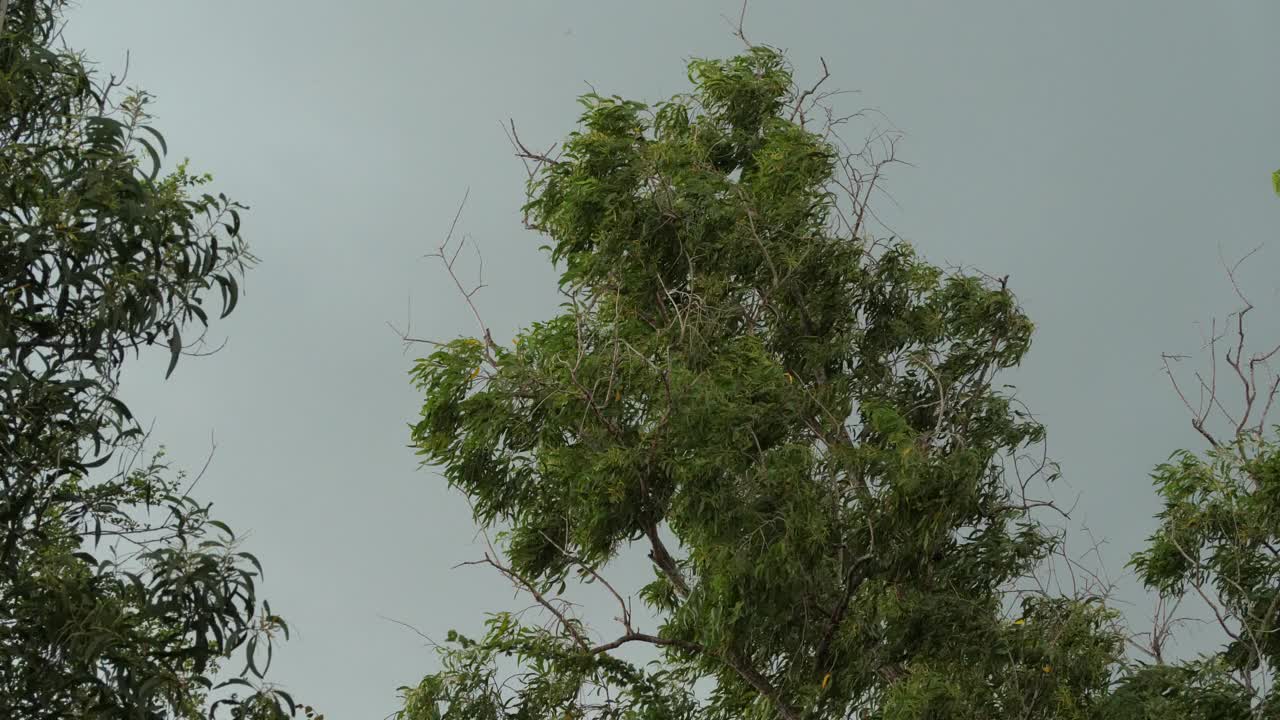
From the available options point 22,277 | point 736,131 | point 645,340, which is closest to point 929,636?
point 645,340

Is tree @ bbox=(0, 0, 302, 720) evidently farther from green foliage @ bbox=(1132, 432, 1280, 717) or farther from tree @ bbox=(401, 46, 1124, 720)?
green foliage @ bbox=(1132, 432, 1280, 717)

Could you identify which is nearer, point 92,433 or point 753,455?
point 92,433

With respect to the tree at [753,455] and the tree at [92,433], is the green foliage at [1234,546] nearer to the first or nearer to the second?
the tree at [753,455]

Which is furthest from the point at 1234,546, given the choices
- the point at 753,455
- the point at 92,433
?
the point at 92,433

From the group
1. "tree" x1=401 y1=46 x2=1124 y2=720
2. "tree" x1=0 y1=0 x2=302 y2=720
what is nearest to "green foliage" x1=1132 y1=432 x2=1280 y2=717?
"tree" x1=401 y1=46 x2=1124 y2=720

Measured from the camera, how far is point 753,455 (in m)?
6.77

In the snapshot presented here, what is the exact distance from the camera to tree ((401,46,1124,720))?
6680mm

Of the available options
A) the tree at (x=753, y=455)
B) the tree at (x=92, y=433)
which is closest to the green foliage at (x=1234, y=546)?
the tree at (x=753, y=455)

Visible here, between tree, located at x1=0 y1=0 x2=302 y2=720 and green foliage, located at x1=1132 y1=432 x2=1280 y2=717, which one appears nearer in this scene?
tree, located at x1=0 y1=0 x2=302 y2=720

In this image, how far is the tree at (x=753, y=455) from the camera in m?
6.68

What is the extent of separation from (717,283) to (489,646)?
2382 millimetres

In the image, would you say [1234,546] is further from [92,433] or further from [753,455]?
[92,433]

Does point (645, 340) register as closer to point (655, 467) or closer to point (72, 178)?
point (655, 467)

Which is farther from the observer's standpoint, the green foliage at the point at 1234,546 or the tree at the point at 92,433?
the green foliage at the point at 1234,546
